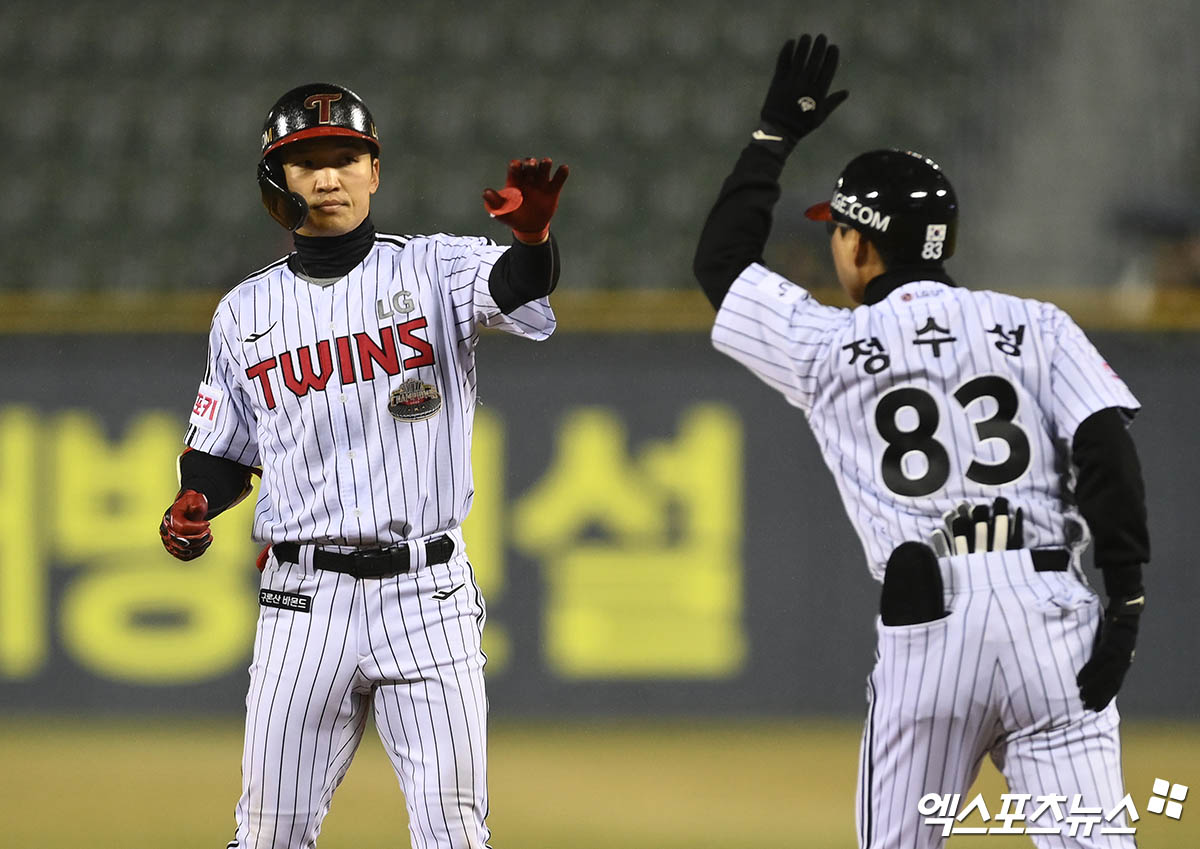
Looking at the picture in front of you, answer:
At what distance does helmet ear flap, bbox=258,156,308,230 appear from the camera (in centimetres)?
343

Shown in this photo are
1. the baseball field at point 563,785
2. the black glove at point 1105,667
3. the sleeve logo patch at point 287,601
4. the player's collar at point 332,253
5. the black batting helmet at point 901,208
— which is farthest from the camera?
the baseball field at point 563,785

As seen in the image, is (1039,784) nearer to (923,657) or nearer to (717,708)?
(923,657)

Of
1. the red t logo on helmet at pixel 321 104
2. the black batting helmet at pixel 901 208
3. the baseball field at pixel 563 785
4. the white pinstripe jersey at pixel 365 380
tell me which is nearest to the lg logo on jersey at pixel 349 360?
the white pinstripe jersey at pixel 365 380

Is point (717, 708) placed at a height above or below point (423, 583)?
below

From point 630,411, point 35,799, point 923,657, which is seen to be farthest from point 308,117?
point 630,411

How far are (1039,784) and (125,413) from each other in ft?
18.2

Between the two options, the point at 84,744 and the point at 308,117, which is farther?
the point at 84,744

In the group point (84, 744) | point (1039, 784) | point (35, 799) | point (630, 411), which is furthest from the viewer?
point (630, 411)

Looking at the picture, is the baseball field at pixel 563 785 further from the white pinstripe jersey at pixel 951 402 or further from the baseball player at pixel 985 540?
the white pinstripe jersey at pixel 951 402

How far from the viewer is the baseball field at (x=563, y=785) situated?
528 centimetres

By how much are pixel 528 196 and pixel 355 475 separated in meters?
0.74

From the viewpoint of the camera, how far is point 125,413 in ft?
24.3

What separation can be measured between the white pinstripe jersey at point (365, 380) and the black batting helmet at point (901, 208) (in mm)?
731

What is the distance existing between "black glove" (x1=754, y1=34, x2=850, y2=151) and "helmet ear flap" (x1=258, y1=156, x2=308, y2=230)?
1.03m
